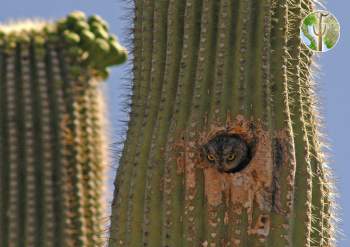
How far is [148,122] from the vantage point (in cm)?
462

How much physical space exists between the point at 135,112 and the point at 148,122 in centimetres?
13

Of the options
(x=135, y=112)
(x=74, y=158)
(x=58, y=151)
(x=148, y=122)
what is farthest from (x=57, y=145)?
(x=148, y=122)

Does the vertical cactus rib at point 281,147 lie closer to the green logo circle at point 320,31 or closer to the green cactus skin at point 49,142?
the green logo circle at point 320,31

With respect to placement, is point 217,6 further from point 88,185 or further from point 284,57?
point 88,185

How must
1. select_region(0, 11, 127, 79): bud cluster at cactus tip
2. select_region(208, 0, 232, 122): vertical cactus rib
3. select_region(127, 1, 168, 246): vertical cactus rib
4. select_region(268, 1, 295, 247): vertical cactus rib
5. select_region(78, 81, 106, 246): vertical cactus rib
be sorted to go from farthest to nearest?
1. select_region(0, 11, 127, 79): bud cluster at cactus tip
2. select_region(78, 81, 106, 246): vertical cactus rib
3. select_region(127, 1, 168, 246): vertical cactus rib
4. select_region(208, 0, 232, 122): vertical cactus rib
5. select_region(268, 1, 295, 247): vertical cactus rib

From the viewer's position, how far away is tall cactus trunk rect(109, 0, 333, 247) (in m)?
4.32

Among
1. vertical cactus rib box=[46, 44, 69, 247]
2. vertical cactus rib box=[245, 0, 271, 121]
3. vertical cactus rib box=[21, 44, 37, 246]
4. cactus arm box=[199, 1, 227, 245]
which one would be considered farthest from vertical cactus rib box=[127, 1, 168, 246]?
vertical cactus rib box=[46, 44, 69, 247]

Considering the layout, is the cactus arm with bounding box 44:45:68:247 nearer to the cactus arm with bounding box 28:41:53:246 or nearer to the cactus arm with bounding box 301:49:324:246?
the cactus arm with bounding box 28:41:53:246

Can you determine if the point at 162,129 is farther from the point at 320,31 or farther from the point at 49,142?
the point at 49,142

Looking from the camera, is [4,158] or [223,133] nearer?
[223,133]

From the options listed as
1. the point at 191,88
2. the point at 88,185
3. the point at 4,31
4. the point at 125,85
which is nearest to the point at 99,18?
the point at 4,31

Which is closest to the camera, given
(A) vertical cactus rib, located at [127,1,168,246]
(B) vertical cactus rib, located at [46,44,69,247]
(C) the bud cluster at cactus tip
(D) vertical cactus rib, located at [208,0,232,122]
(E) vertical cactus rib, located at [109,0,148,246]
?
(D) vertical cactus rib, located at [208,0,232,122]

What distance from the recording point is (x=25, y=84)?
6578 mm

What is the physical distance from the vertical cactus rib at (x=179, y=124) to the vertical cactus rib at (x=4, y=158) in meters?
2.12
